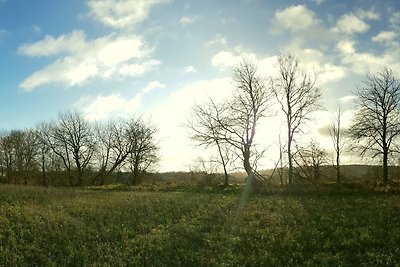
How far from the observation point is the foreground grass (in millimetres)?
13320

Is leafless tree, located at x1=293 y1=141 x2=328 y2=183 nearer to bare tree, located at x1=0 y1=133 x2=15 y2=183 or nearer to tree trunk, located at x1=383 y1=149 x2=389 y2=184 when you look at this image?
tree trunk, located at x1=383 y1=149 x2=389 y2=184

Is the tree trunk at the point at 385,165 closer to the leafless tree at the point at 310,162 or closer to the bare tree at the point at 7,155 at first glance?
the leafless tree at the point at 310,162

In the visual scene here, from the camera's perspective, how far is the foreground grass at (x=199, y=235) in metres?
13.3

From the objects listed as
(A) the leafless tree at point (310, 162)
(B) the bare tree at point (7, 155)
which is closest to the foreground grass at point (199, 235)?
(A) the leafless tree at point (310, 162)

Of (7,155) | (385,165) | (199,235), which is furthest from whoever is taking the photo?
(7,155)

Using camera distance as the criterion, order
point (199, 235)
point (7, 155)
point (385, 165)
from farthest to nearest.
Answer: point (7, 155), point (385, 165), point (199, 235)

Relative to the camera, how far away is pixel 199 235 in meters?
16.8

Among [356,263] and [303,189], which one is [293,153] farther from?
[356,263]

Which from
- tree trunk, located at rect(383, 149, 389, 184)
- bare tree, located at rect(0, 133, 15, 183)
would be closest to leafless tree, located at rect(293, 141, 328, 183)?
tree trunk, located at rect(383, 149, 389, 184)

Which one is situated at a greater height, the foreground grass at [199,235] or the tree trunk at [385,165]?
the tree trunk at [385,165]

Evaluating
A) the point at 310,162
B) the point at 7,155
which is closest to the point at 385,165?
the point at 310,162

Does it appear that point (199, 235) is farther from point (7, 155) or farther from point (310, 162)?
point (7, 155)

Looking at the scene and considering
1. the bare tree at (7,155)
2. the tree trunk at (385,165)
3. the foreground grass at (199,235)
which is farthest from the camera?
the bare tree at (7,155)

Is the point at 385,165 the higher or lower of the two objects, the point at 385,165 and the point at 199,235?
the higher
